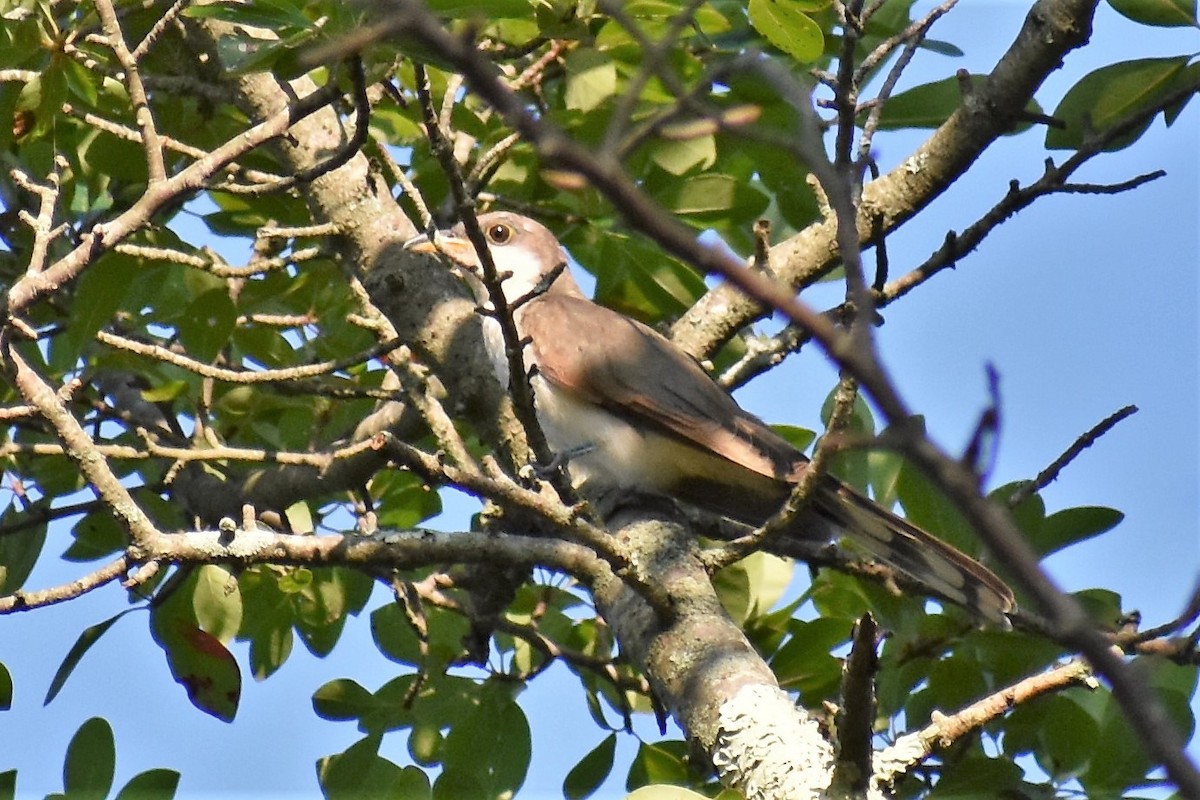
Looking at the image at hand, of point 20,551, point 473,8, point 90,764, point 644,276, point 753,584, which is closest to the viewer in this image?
point 473,8

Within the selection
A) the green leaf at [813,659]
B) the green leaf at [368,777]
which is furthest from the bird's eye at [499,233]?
the green leaf at [368,777]

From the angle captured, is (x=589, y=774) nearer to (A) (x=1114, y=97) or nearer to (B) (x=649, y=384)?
(B) (x=649, y=384)

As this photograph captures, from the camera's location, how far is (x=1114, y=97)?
3900 mm

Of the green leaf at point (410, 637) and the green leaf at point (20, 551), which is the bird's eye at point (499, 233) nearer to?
the green leaf at point (410, 637)

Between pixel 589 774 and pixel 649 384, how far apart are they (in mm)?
1380

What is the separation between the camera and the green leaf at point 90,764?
3.17 meters

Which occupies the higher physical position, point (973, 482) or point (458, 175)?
point (458, 175)

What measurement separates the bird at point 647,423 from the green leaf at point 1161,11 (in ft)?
5.15

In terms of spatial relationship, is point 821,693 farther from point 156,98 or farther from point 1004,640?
point 156,98

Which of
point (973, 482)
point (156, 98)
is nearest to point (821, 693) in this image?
point (156, 98)

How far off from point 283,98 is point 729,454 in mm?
1872

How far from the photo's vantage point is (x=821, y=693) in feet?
13.1

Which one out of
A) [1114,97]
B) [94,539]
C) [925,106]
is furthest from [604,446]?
[1114,97]

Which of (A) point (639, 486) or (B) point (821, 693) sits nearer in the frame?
(B) point (821, 693)
